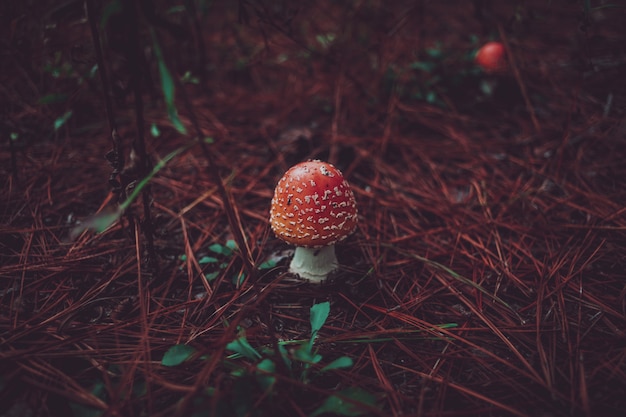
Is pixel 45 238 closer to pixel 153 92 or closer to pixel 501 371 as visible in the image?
pixel 153 92

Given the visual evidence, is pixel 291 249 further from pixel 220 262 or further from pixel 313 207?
pixel 313 207

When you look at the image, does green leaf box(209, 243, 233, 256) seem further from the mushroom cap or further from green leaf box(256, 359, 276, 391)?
green leaf box(256, 359, 276, 391)

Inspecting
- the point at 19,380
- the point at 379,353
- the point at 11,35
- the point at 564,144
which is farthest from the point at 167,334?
the point at 564,144

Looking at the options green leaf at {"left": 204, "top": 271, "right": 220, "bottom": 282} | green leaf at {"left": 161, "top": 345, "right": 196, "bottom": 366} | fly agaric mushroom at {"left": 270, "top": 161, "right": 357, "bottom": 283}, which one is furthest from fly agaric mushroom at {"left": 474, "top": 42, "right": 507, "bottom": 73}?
green leaf at {"left": 161, "top": 345, "right": 196, "bottom": 366}

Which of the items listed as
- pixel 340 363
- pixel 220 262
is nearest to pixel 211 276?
pixel 220 262

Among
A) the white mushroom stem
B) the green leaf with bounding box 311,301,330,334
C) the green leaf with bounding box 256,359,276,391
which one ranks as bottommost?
the white mushroom stem

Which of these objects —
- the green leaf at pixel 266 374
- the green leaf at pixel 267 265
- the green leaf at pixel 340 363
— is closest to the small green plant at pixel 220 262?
the green leaf at pixel 267 265

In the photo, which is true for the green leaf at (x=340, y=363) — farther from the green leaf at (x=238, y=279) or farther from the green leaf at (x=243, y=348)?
the green leaf at (x=238, y=279)
